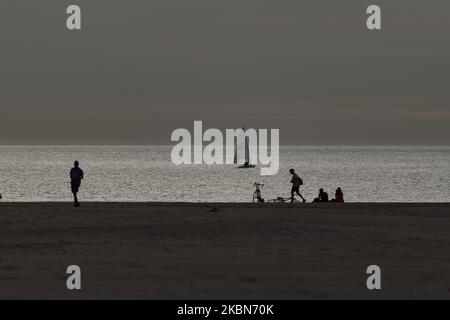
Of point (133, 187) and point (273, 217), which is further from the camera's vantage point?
point (133, 187)

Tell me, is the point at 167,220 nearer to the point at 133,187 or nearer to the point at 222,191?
the point at 222,191

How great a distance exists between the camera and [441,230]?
24188mm

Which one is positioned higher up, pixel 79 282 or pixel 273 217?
pixel 273 217

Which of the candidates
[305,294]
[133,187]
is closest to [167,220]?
[305,294]

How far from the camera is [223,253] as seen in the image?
1956 centimetres

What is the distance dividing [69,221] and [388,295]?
1401cm

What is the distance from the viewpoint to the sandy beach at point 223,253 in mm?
15133

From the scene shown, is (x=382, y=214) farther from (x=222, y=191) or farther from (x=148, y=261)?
(x=222, y=191)

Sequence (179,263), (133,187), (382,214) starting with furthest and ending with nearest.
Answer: (133,187) → (382,214) → (179,263)

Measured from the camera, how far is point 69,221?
85.9ft

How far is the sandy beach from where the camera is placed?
15.1m
